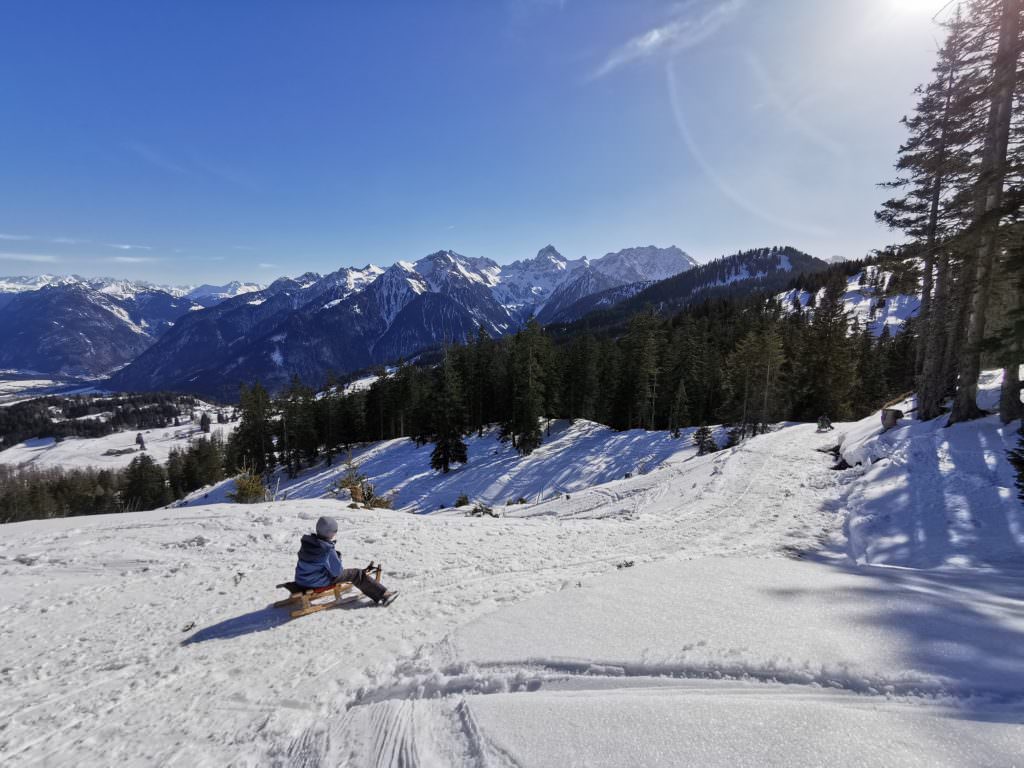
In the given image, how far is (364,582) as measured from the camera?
6.83m

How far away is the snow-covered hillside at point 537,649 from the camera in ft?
10.9

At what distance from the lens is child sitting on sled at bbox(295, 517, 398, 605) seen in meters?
6.68

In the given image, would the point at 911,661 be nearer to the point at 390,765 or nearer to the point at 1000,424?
the point at 390,765

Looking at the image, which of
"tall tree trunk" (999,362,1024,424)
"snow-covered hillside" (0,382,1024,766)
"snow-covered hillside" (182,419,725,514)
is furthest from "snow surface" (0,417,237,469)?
"tall tree trunk" (999,362,1024,424)

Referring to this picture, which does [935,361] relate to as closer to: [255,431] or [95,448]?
[255,431]

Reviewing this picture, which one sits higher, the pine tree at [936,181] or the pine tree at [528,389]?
the pine tree at [936,181]

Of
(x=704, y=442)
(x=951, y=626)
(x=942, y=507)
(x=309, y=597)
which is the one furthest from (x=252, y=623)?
(x=704, y=442)

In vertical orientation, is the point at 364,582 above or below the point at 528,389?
below

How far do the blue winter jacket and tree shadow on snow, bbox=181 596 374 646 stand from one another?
467 mm

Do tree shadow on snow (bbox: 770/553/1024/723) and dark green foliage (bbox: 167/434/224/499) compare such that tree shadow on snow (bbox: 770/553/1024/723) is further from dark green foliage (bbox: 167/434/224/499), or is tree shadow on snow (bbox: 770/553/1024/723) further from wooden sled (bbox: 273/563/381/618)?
dark green foliage (bbox: 167/434/224/499)

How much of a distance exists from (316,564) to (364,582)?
794 millimetres

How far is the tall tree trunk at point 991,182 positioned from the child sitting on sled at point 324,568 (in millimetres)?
16396

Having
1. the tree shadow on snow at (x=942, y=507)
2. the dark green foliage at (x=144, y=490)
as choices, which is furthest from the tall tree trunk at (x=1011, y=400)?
the dark green foliage at (x=144, y=490)

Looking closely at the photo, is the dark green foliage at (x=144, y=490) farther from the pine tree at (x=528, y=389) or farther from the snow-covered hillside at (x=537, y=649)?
the snow-covered hillside at (x=537, y=649)
